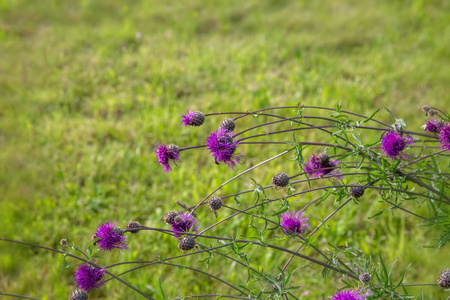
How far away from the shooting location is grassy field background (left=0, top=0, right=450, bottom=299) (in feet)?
7.78

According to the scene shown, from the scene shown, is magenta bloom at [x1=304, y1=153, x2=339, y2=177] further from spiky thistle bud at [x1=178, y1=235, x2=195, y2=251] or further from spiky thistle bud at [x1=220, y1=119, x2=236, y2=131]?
spiky thistle bud at [x1=178, y1=235, x2=195, y2=251]

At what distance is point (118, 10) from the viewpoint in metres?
5.25

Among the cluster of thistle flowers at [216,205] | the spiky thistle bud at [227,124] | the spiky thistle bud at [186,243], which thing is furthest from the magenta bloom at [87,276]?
the spiky thistle bud at [227,124]

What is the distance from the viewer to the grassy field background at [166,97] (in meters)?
2.37

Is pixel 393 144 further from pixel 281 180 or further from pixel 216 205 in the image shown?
pixel 216 205

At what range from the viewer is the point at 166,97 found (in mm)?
3605

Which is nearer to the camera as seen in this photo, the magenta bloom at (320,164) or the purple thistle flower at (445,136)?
the purple thistle flower at (445,136)

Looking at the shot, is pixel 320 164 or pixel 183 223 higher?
pixel 320 164

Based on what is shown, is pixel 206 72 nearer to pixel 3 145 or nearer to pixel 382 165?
pixel 3 145

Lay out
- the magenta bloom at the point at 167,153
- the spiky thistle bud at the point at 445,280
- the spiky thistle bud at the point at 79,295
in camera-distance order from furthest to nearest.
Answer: the magenta bloom at the point at 167,153, the spiky thistle bud at the point at 445,280, the spiky thistle bud at the point at 79,295

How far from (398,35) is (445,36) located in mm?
415

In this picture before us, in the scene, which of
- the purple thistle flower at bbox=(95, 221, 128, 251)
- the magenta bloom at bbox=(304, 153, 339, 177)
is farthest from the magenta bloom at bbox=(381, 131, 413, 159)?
the purple thistle flower at bbox=(95, 221, 128, 251)

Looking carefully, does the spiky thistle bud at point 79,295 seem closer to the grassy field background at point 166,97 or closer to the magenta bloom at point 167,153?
the magenta bloom at point 167,153

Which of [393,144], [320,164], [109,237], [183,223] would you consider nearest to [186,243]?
[183,223]
